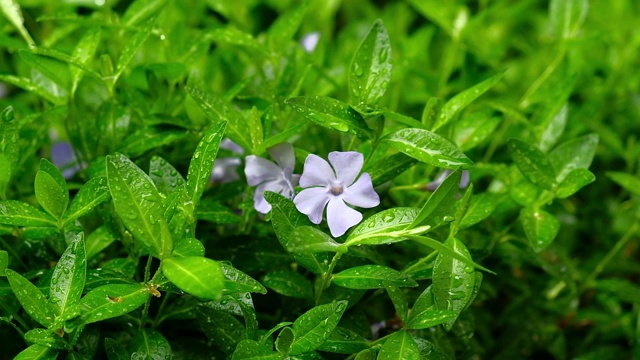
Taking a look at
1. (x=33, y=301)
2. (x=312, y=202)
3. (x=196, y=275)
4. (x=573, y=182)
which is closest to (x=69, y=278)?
(x=33, y=301)

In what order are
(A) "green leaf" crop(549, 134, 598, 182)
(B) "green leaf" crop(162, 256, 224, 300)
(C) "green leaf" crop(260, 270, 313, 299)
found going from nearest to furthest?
(B) "green leaf" crop(162, 256, 224, 300) < (C) "green leaf" crop(260, 270, 313, 299) < (A) "green leaf" crop(549, 134, 598, 182)

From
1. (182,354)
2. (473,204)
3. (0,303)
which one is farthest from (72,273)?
(473,204)

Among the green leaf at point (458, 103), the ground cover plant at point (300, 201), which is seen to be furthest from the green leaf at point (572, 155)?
the green leaf at point (458, 103)

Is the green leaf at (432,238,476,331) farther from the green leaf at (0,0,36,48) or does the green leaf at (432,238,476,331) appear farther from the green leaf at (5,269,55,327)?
the green leaf at (0,0,36,48)

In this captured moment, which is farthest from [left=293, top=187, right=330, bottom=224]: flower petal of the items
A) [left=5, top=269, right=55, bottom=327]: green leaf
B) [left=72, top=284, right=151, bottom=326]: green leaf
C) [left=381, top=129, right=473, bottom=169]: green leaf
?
[left=5, top=269, right=55, bottom=327]: green leaf

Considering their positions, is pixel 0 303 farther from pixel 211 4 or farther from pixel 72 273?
pixel 211 4

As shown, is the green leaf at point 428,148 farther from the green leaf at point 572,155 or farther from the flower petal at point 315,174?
the green leaf at point 572,155
